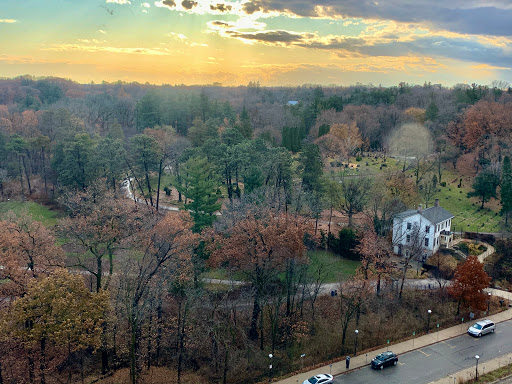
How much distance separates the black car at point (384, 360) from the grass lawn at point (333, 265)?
1038 cm

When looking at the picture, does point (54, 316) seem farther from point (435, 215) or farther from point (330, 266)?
point (435, 215)

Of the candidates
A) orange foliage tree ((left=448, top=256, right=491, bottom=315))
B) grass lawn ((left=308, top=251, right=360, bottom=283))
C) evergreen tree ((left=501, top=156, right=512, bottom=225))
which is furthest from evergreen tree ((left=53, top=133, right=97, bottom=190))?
evergreen tree ((left=501, top=156, right=512, bottom=225))

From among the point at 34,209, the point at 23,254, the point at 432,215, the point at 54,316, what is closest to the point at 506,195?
the point at 432,215

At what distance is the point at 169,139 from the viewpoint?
52750mm

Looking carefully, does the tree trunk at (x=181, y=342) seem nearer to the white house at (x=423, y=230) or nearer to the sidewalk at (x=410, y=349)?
Result: the sidewalk at (x=410, y=349)

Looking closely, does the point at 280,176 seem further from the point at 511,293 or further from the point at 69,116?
the point at 69,116

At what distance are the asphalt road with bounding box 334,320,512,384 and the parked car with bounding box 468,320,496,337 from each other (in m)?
0.28

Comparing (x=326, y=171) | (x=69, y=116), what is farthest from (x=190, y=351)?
(x=69, y=116)

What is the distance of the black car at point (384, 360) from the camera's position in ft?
77.9

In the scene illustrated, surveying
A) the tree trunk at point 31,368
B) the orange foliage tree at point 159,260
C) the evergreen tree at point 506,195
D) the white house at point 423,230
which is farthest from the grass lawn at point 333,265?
the tree trunk at point 31,368

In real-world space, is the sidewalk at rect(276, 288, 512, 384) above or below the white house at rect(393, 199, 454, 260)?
below

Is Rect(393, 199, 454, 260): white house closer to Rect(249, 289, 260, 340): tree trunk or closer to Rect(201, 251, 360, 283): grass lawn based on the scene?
Rect(201, 251, 360, 283): grass lawn

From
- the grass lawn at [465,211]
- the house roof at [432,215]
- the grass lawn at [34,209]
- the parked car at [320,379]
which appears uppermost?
the house roof at [432,215]

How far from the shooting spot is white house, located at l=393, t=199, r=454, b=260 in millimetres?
36844
